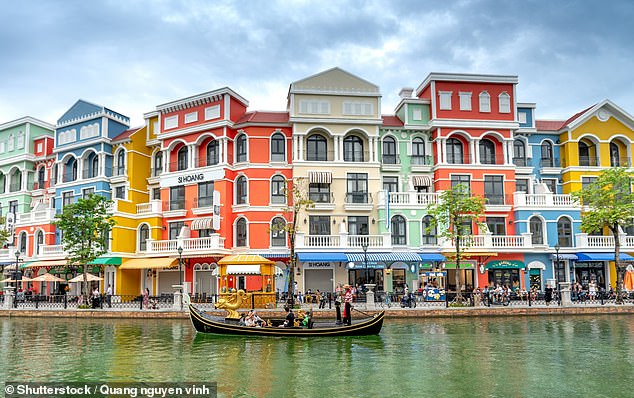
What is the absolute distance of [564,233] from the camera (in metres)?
38.5

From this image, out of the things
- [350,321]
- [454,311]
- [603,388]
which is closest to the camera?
[603,388]

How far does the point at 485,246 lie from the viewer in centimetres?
3684

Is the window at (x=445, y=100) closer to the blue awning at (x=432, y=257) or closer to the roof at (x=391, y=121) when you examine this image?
the roof at (x=391, y=121)

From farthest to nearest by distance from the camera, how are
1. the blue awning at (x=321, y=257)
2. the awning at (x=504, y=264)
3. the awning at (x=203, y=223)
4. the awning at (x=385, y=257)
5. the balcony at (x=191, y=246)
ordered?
the awning at (x=203, y=223), the awning at (x=504, y=264), the balcony at (x=191, y=246), the awning at (x=385, y=257), the blue awning at (x=321, y=257)

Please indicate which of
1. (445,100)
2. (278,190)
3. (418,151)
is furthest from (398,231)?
(445,100)

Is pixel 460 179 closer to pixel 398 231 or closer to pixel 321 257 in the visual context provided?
pixel 398 231

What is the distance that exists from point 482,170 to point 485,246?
605 centimetres

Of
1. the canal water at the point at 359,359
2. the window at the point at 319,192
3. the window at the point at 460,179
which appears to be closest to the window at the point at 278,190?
the window at the point at 319,192

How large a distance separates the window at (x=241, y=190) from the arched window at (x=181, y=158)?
209 inches

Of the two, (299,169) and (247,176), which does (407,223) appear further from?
(247,176)

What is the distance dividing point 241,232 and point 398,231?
37.2ft

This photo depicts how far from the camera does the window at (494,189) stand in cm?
3925

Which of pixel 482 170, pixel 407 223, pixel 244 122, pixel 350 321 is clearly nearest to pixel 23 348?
pixel 350 321

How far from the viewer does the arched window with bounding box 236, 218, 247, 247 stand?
127ft
